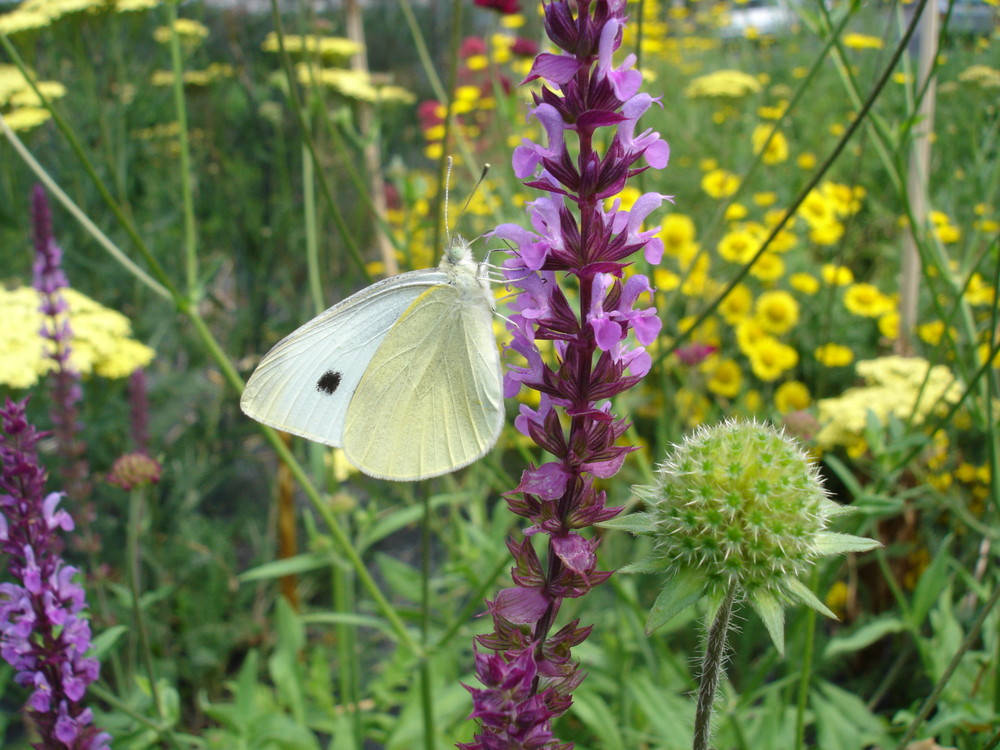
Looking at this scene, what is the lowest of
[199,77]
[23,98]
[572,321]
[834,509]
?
[834,509]

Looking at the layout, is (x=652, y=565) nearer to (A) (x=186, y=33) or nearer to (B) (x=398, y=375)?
(B) (x=398, y=375)

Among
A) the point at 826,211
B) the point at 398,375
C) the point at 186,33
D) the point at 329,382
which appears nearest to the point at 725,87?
the point at 826,211

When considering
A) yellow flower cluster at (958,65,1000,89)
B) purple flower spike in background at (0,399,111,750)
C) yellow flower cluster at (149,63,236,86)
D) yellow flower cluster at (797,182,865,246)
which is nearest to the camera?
purple flower spike in background at (0,399,111,750)

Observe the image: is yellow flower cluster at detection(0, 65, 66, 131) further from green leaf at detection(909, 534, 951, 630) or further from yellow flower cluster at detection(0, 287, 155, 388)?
green leaf at detection(909, 534, 951, 630)

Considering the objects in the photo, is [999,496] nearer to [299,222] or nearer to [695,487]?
[695,487]

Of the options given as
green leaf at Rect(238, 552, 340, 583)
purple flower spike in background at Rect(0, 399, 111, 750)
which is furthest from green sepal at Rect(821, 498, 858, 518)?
green leaf at Rect(238, 552, 340, 583)
